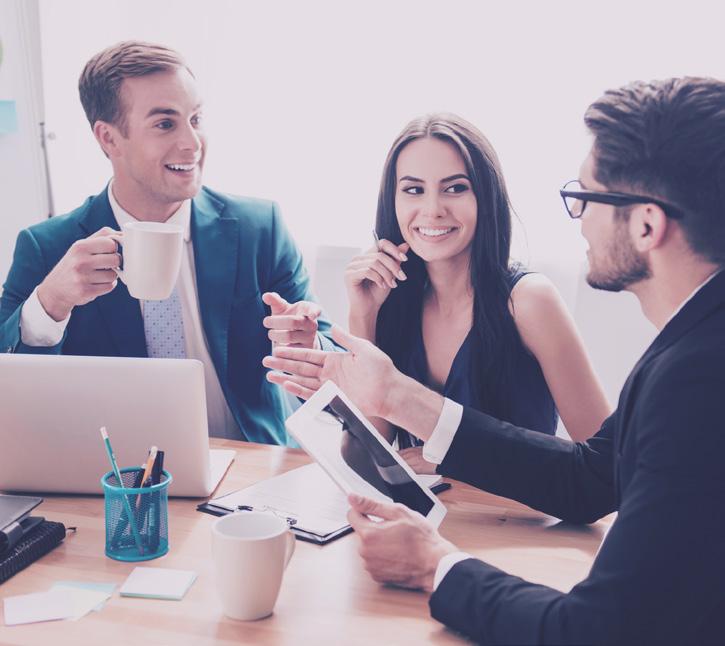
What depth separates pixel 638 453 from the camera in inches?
36.2

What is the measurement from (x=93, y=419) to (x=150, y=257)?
31 centimetres

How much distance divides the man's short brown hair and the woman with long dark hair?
0.64m

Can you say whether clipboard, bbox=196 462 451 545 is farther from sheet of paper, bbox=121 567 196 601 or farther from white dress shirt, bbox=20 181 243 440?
white dress shirt, bbox=20 181 243 440

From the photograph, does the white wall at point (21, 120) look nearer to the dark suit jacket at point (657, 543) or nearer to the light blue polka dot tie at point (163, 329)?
the light blue polka dot tie at point (163, 329)

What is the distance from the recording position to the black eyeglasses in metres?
1.01

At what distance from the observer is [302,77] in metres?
2.71

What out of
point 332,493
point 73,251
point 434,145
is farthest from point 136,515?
point 434,145

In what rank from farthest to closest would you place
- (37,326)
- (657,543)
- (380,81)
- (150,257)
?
1. (380,81)
2. (37,326)
3. (150,257)
4. (657,543)

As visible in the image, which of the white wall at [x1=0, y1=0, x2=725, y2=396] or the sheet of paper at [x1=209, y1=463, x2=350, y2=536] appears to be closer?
the sheet of paper at [x1=209, y1=463, x2=350, y2=536]

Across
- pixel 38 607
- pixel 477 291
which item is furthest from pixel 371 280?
pixel 38 607

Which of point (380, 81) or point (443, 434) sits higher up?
point (380, 81)

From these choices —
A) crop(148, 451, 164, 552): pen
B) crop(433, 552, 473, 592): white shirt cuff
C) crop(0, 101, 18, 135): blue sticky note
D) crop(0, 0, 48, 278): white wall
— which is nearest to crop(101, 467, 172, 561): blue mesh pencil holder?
crop(148, 451, 164, 552): pen

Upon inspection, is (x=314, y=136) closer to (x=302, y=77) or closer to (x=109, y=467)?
(x=302, y=77)

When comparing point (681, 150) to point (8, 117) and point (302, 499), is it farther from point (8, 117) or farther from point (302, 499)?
point (8, 117)
